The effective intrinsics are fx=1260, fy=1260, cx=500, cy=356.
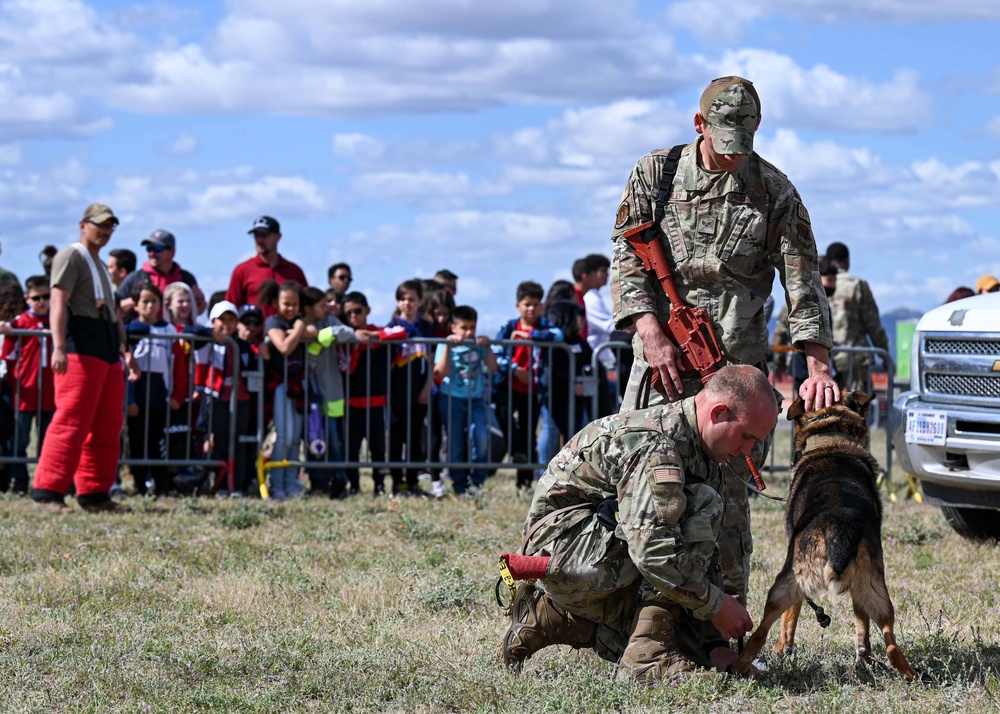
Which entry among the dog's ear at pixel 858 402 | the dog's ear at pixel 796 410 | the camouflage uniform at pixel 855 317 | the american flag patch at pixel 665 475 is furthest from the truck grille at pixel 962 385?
the american flag patch at pixel 665 475

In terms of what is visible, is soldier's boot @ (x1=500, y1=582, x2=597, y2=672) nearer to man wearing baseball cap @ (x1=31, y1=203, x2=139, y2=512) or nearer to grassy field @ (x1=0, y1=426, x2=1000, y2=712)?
grassy field @ (x1=0, y1=426, x2=1000, y2=712)

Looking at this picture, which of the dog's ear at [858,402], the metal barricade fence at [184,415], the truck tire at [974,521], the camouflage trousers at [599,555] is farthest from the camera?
the metal barricade fence at [184,415]

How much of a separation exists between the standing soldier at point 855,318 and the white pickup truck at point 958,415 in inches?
154

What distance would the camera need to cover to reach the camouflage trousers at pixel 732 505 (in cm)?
488

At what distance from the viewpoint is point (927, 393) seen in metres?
8.11

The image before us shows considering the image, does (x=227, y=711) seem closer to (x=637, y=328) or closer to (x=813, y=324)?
(x=637, y=328)

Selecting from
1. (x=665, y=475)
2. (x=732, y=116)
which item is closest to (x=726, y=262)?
(x=732, y=116)

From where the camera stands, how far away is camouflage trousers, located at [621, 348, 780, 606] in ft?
16.0

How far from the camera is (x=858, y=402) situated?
5.53m

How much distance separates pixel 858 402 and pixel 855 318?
7.18m

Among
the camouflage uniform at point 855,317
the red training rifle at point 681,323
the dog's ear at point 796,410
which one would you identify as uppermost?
the camouflage uniform at point 855,317

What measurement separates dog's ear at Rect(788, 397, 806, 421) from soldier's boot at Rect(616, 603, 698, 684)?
54.8 inches

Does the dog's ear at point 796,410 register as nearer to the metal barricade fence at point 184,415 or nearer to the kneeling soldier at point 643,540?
the kneeling soldier at point 643,540

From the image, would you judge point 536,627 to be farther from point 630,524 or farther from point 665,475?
point 665,475
